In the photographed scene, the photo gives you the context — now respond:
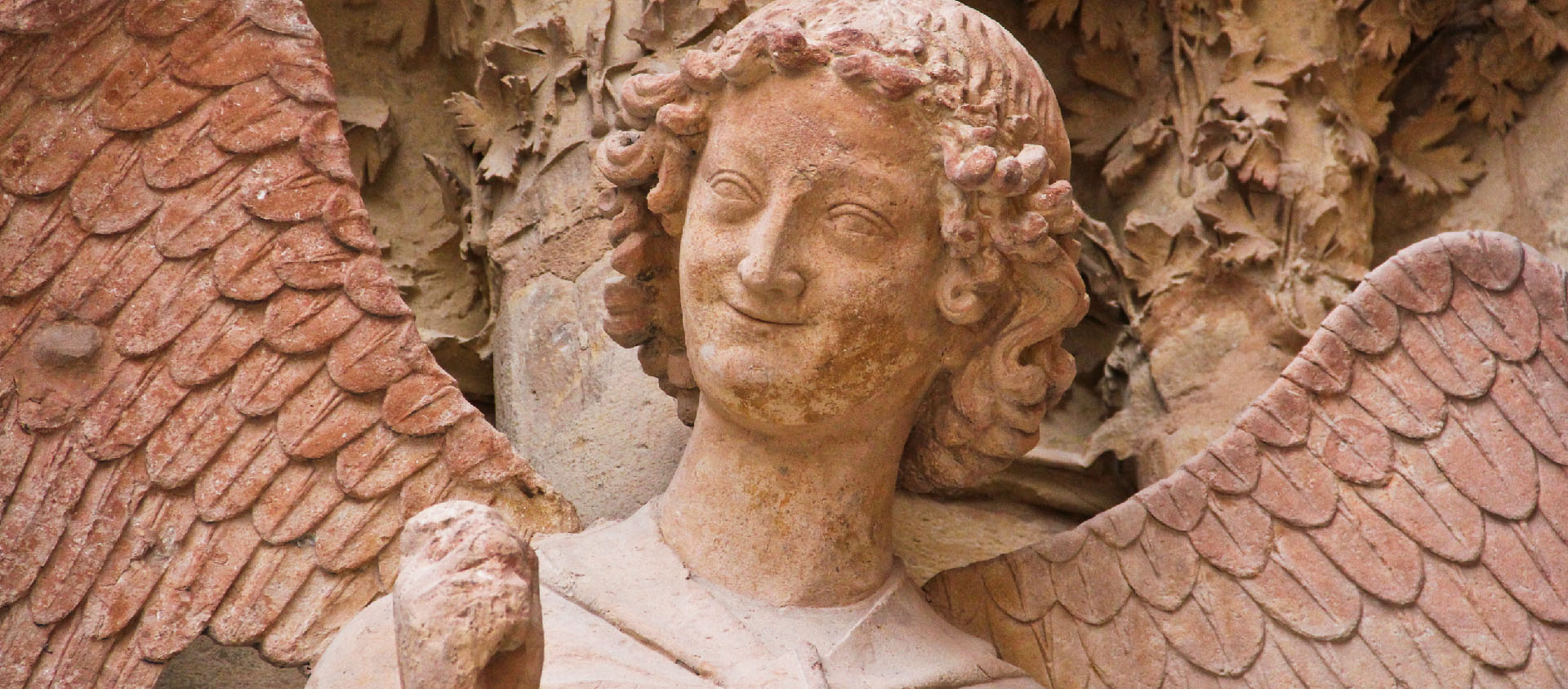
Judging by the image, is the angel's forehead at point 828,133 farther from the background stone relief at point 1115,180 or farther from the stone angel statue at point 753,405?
the background stone relief at point 1115,180

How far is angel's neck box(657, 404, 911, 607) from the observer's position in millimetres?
3465

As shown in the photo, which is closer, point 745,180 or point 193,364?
point 745,180

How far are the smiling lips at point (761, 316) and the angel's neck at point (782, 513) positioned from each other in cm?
23

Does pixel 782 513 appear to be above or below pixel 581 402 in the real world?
A: above

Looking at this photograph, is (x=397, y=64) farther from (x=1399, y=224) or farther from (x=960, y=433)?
(x=1399, y=224)

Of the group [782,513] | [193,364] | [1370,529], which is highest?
[193,364]

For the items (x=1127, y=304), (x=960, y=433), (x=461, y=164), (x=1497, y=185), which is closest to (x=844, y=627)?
(x=960, y=433)

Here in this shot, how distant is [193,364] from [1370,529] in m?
1.98

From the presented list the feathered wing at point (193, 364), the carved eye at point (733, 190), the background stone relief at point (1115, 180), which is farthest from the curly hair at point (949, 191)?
the background stone relief at point (1115, 180)

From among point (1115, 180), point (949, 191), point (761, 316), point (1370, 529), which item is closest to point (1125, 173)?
point (1115, 180)

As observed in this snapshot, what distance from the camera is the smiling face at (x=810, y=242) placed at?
329cm

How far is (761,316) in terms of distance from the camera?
3.28 metres

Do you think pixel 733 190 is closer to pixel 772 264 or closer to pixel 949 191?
pixel 772 264

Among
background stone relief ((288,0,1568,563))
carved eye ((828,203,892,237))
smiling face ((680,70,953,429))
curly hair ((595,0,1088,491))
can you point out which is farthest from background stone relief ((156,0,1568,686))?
carved eye ((828,203,892,237))
